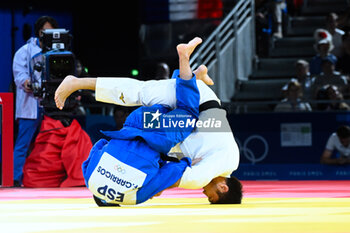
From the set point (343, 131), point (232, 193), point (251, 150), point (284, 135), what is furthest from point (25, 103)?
point (232, 193)

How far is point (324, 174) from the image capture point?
9664 mm

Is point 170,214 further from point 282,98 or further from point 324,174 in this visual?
point 282,98

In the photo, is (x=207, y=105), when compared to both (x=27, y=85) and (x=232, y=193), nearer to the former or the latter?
(x=232, y=193)

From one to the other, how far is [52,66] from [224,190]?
346 cm

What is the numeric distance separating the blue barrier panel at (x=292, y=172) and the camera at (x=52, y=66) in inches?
117

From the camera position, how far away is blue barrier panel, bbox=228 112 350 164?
982 cm

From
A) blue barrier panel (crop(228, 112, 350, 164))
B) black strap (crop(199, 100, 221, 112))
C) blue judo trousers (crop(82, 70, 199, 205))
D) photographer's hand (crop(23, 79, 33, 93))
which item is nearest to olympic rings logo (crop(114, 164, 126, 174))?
blue judo trousers (crop(82, 70, 199, 205))

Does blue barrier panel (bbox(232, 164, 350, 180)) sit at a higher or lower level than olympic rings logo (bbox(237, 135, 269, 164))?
lower

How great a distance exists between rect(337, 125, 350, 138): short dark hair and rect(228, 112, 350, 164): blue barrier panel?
1.05ft

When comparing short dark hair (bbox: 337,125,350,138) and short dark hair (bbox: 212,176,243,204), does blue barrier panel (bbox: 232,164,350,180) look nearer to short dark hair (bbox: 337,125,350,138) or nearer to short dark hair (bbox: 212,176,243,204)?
short dark hair (bbox: 337,125,350,138)

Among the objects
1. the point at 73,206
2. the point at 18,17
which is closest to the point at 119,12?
the point at 18,17

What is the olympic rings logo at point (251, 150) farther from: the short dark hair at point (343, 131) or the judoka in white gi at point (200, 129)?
the judoka in white gi at point (200, 129)

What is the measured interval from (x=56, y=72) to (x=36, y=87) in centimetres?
31

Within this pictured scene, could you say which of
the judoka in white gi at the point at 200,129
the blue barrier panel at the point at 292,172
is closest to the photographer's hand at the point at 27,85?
the blue barrier panel at the point at 292,172
